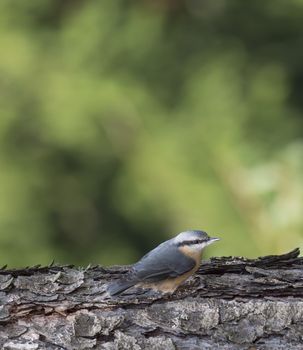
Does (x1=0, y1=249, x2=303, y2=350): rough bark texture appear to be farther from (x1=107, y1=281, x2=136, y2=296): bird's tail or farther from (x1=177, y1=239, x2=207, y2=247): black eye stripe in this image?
(x1=177, y1=239, x2=207, y2=247): black eye stripe

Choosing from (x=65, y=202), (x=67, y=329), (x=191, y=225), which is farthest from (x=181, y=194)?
(x=67, y=329)

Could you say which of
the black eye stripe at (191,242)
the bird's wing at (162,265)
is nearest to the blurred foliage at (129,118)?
the black eye stripe at (191,242)

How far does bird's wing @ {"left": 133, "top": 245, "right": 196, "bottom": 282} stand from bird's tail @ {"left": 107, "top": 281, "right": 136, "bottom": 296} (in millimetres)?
45

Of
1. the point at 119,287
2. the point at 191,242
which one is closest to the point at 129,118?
the point at 191,242

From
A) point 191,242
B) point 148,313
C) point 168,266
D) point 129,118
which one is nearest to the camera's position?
point 148,313

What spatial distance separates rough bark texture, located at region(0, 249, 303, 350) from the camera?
2.40 metres

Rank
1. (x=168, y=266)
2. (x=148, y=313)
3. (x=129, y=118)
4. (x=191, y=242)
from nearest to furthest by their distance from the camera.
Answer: (x=148, y=313) → (x=168, y=266) → (x=191, y=242) → (x=129, y=118)

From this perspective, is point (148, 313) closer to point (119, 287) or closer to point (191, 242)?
point (119, 287)

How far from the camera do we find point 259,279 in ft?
8.69

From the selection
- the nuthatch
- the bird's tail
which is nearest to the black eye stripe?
the nuthatch

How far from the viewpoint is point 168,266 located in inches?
107

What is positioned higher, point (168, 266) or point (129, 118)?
point (129, 118)

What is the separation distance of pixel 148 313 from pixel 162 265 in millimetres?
254

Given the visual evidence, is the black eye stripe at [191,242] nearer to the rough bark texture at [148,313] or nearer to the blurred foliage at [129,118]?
the rough bark texture at [148,313]
